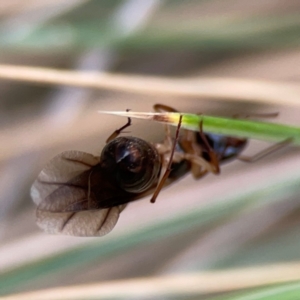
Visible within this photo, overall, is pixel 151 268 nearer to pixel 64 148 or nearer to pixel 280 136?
pixel 64 148

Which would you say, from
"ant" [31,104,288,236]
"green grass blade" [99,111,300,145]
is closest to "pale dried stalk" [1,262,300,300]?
"ant" [31,104,288,236]

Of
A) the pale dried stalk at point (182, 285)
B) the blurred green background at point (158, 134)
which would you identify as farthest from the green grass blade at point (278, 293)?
the blurred green background at point (158, 134)

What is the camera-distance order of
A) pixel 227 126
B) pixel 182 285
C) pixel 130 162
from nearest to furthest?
pixel 227 126 → pixel 130 162 → pixel 182 285

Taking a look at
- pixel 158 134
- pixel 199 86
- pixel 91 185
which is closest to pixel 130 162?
pixel 91 185

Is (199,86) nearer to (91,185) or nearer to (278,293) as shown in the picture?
(91,185)

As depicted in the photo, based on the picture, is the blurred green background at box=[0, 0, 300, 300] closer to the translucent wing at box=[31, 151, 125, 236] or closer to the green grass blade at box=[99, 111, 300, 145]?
the translucent wing at box=[31, 151, 125, 236]
